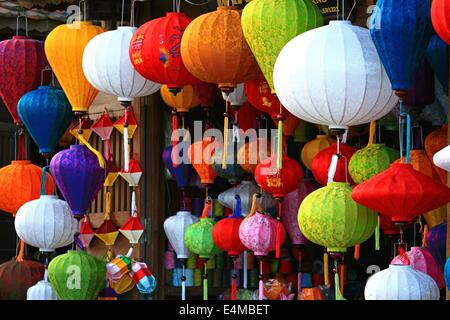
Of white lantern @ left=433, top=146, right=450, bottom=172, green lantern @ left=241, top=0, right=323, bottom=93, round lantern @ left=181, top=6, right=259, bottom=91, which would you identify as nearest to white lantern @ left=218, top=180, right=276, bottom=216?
round lantern @ left=181, top=6, right=259, bottom=91

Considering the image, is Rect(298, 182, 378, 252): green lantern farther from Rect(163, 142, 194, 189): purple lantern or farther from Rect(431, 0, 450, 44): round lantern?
Rect(163, 142, 194, 189): purple lantern

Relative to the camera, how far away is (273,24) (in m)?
7.10

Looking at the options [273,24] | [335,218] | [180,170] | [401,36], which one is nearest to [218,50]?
[273,24]

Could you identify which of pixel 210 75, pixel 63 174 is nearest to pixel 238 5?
pixel 210 75

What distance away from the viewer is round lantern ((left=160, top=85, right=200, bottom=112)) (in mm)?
8609

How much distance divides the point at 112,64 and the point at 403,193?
2091 mm

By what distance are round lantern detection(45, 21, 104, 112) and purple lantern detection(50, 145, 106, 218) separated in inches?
10.6

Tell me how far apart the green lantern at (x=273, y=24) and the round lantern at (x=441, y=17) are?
3.57 feet

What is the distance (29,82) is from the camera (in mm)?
8758

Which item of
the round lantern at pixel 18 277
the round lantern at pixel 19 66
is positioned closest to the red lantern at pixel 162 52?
the round lantern at pixel 19 66

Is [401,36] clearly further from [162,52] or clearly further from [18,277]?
[18,277]

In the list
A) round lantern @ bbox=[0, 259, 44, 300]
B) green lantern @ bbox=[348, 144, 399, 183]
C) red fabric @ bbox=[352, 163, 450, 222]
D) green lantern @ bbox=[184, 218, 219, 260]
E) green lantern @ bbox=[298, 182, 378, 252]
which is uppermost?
green lantern @ bbox=[348, 144, 399, 183]

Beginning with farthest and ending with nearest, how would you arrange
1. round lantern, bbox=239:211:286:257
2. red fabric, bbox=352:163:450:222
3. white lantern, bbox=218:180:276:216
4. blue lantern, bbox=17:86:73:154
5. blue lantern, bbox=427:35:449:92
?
white lantern, bbox=218:180:276:216, blue lantern, bbox=17:86:73:154, round lantern, bbox=239:211:286:257, blue lantern, bbox=427:35:449:92, red fabric, bbox=352:163:450:222
